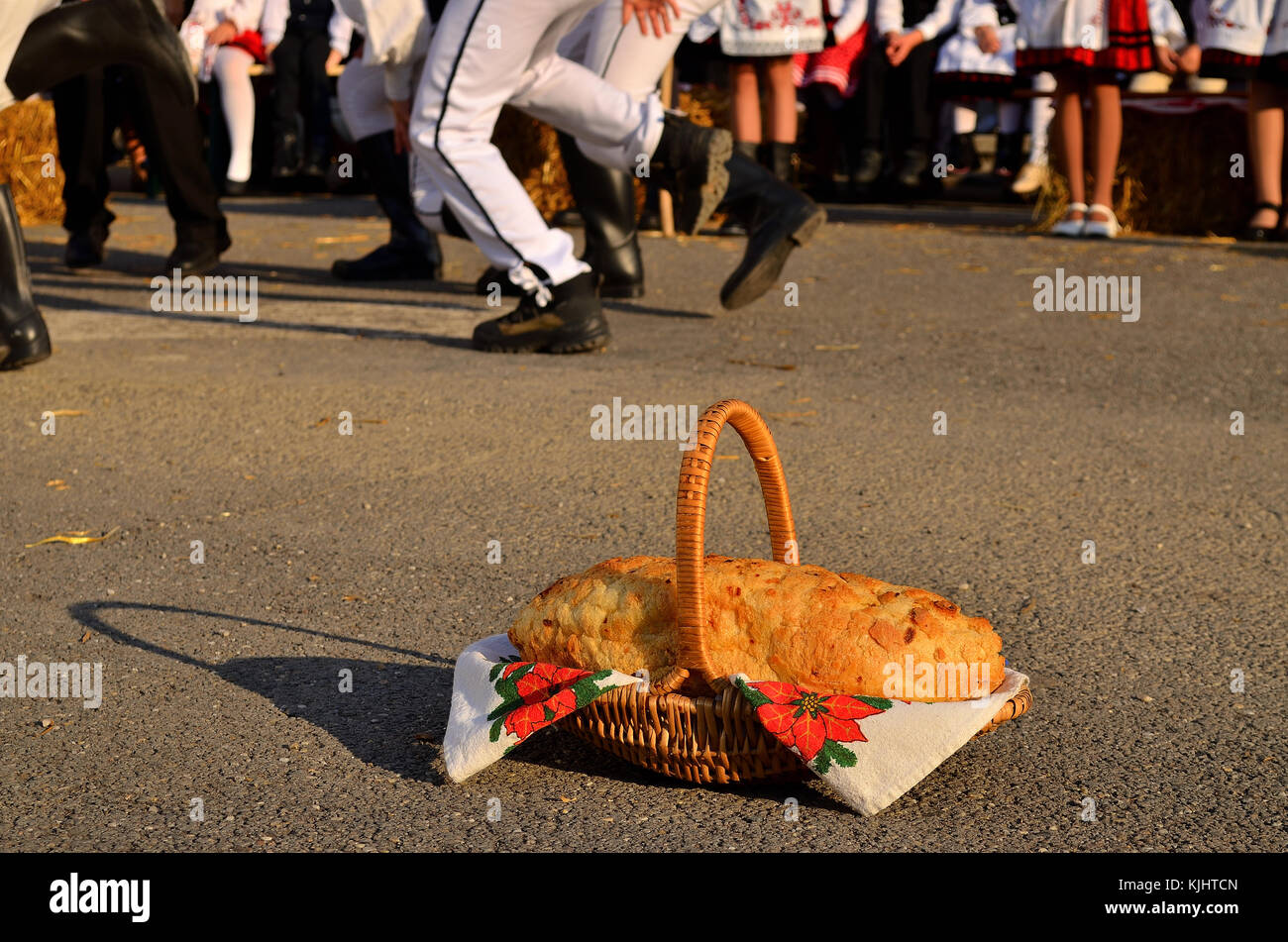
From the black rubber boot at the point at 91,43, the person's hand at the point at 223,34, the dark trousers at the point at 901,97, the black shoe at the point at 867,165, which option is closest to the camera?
the black rubber boot at the point at 91,43

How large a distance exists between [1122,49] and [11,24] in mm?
5655

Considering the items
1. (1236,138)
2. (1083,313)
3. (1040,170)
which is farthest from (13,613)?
(1040,170)

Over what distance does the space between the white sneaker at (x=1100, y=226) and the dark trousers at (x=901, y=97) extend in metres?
2.82

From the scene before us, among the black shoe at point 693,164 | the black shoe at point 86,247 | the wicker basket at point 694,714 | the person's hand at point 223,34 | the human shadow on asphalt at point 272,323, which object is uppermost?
the person's hand at point 223,34

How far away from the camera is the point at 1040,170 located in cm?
1136

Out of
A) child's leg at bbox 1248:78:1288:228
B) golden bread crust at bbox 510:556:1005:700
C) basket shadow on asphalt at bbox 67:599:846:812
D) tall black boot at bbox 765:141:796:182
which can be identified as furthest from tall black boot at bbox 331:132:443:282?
golden bread crust at bbox 510:556:1005:700

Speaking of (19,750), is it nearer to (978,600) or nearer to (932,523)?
(978,600)

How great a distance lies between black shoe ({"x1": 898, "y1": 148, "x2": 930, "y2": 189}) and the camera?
11.6 metres

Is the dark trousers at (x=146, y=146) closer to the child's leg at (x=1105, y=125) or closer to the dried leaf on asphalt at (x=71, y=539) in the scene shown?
the dried leaf on asphalt at (x=71, y=539)

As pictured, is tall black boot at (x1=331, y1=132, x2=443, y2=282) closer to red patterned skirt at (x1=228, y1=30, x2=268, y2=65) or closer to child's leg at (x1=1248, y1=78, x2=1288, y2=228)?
red patterned skirt at (x1=228, y1=30, x2=268, y2=65)

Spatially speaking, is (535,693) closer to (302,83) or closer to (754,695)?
(754,695)

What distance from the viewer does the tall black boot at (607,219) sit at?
6.13m

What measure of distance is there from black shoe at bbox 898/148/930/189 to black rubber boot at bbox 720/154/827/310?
6.46m

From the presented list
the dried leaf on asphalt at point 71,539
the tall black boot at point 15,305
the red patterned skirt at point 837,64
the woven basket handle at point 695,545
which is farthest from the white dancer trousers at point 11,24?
the red patterned skirt at point 837,64
